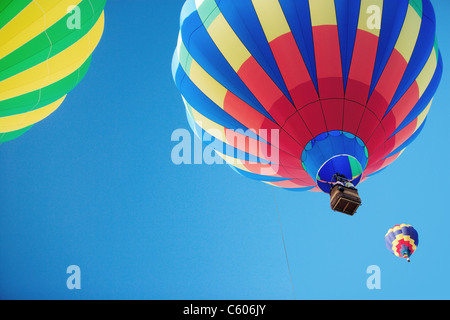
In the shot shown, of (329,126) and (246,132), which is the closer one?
(329,126)

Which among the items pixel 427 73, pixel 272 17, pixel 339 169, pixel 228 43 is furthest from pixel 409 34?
pixel 228 43

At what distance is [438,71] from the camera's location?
5.35 metres

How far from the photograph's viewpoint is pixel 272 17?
4.73 meters

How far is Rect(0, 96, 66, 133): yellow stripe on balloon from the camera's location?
16.9 ft

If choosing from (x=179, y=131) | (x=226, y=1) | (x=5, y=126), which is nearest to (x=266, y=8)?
(x=226, y=1)

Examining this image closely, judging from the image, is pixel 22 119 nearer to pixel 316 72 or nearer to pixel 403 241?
pixel 316 72

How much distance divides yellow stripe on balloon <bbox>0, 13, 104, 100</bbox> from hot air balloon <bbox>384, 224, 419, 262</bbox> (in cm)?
583

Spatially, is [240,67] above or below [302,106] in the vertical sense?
above

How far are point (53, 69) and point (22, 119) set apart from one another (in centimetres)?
65

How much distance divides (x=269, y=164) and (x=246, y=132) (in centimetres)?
48

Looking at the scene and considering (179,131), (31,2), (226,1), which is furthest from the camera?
(179,131)

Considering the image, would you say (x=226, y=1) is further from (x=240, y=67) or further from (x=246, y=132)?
(x=246, y=132)

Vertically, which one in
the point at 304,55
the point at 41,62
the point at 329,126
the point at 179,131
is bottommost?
the point at 329,126

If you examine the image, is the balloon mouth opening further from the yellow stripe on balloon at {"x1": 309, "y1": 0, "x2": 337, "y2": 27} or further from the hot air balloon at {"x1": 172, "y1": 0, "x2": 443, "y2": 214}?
the yellow stripe on balloon at {"x1": 309, "y1": 0, "x2": 337, "y2": 27}
